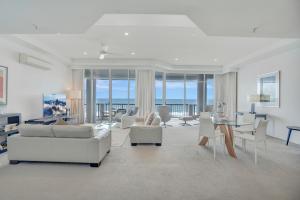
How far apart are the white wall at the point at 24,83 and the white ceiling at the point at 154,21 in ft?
1.61

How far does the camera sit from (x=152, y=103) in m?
9.19

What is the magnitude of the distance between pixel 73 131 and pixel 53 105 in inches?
148

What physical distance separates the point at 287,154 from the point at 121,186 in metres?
3.79

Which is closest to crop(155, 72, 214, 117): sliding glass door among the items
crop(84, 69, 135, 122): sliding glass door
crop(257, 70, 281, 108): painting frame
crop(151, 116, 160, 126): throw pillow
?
crop(84, 69, 135, 122): sliding glass door

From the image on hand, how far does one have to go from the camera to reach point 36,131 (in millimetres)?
3672

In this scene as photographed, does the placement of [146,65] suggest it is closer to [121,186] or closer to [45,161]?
[45,161]

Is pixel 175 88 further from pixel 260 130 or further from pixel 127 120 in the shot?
pixel 260 130

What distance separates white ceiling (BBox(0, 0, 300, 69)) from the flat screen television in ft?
5.60

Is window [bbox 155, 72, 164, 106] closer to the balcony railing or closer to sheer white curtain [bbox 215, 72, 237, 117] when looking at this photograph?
the balcony railing

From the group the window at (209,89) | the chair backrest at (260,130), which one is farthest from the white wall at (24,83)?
the window at (209,89)

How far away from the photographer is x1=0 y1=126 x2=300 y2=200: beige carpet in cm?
258

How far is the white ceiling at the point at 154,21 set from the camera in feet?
8.97

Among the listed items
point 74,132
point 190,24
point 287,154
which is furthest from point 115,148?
point 287,154

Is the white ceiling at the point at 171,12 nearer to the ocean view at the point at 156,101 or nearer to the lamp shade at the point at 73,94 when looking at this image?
the lamp shade at the point at 73,94
